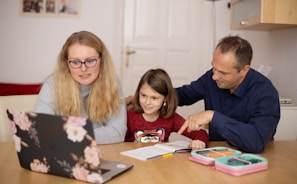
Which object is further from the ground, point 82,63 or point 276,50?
point 276,50

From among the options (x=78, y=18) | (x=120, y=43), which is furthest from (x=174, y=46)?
(x=78, y=18)

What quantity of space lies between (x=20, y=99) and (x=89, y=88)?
39 cm

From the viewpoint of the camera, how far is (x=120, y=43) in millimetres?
4070

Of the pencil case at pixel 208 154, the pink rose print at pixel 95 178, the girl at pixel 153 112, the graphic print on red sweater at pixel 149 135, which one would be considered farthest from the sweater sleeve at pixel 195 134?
the pink rose print at pixel 95 178

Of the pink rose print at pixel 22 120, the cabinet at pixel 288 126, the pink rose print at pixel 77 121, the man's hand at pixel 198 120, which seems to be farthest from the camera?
the cabinet at pixel 288 126

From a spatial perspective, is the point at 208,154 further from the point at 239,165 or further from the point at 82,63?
the point at 82,63

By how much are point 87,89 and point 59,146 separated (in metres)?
0.72

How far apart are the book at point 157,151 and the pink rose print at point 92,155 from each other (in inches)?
15.2

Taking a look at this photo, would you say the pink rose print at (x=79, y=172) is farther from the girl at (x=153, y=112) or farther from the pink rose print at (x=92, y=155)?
the girl at (x=153, y=112)

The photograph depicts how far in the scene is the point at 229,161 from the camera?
1.30 metres

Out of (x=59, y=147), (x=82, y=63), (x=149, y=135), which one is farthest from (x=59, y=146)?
(x=149, y=135)

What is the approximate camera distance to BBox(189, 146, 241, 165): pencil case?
1336 millimetres

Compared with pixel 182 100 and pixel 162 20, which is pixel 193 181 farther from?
pixel 162 20

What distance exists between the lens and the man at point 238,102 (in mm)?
1561
